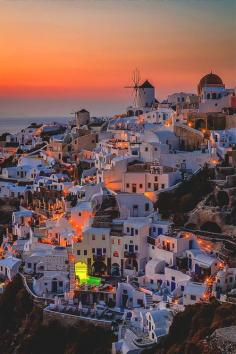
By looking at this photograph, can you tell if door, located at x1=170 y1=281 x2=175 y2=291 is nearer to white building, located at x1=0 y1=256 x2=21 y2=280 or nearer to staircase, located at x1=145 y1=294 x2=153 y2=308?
staircase, located at x1=145 y1=294 x2=153 y2=308

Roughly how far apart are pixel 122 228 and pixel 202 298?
15.9ft

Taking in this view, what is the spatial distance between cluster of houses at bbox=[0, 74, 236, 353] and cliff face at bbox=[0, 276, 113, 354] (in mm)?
580

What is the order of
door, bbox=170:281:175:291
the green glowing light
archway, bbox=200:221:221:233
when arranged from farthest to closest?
archway, bbox=200:221:221:233
the green glowing light
door, bbox=170:281:175:291

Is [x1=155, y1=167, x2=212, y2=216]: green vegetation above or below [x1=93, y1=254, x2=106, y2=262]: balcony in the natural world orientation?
above

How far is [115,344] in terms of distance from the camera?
1716 cm

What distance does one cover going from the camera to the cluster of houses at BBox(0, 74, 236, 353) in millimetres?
18953

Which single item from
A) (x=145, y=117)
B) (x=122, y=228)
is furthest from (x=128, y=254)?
(x=145, y=117)

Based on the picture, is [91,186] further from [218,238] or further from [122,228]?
[218,238]

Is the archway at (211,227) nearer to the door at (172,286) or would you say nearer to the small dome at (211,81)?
the door at (172,286)

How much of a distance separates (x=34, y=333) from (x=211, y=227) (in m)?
6.95

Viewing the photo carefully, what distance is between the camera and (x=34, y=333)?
1931cm

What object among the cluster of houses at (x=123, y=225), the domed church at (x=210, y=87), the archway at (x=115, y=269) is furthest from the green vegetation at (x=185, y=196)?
the domed church at (x=210, y=87)

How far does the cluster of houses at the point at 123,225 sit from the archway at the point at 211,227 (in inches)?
39.6

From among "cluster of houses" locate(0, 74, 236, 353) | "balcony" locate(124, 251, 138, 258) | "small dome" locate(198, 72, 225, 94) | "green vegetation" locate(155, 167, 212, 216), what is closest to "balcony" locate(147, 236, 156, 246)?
"cluster of houses" locate(0, 74, 236, 353)
